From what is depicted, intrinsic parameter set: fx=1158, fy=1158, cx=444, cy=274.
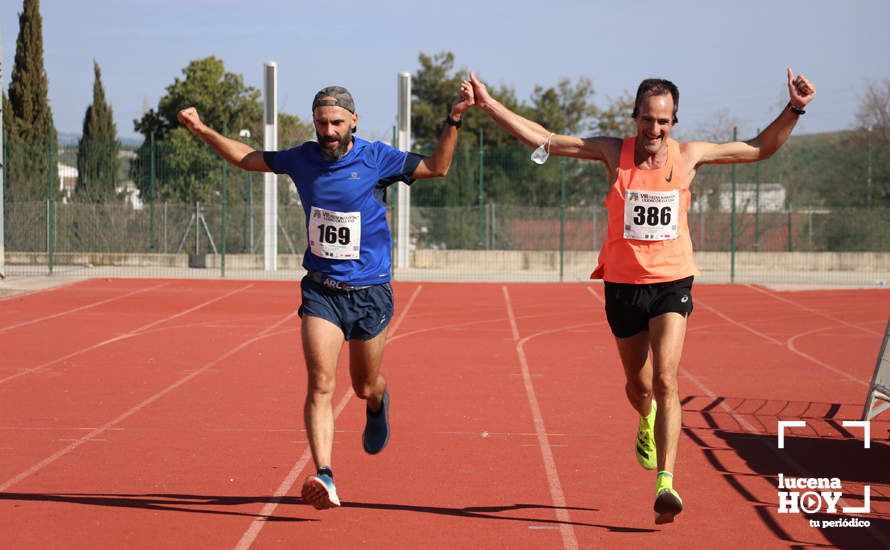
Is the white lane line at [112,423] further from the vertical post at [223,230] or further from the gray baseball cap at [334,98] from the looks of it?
the vertical post at [223,230]

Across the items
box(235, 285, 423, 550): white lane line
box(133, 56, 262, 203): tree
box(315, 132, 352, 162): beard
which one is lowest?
box(235, 285, 423, 550): white lane line

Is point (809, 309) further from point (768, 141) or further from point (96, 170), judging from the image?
point (96, 170)

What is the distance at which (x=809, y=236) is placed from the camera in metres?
29.8

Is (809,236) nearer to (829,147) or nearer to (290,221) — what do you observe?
(829,147)

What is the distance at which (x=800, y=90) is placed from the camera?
6.12m

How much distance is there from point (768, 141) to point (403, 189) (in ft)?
66.0

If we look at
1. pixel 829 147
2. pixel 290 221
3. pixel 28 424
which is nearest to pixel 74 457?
pixel 28 424

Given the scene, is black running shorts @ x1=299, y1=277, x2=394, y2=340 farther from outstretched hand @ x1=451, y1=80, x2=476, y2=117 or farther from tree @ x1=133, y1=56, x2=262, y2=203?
tree @ x1=133, y1=56, x2=262, y2=203

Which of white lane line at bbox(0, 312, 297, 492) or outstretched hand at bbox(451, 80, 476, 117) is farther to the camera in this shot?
white lane line at bbox(0, 312, 297, 492)

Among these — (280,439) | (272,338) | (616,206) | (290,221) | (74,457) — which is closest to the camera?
(616,206)

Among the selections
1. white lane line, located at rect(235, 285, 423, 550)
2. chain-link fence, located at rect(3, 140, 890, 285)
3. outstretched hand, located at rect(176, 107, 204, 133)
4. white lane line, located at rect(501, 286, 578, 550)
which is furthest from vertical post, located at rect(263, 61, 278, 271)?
outstretched hand, located at rect(176, 107, 204, 133)

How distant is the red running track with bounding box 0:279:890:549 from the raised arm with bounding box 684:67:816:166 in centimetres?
192

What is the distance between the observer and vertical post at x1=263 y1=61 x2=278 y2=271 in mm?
25984

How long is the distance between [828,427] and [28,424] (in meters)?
6.09
